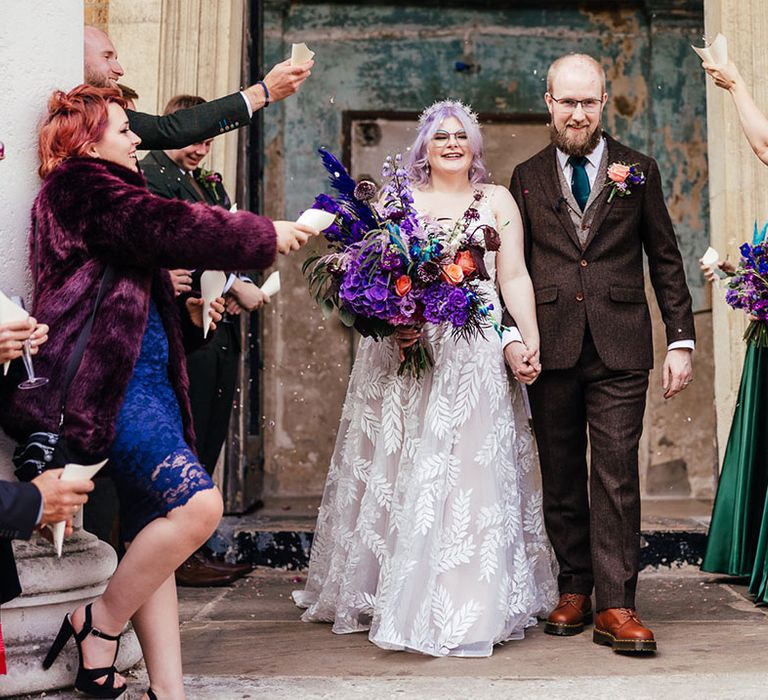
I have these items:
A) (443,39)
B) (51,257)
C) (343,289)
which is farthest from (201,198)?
(443,39)

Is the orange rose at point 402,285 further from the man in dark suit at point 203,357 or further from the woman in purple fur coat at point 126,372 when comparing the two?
the man in dark suit at point 203,357

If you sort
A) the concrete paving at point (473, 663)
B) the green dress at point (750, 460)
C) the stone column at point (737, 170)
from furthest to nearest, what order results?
1. the stone column at point (737, 170)
2. the green dress at point (750, 460)
3. the concrete paving at point (473, 663)

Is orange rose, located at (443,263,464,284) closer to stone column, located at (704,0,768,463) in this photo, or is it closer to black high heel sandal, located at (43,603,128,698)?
black high heel sandal, located at (43,603,128,698)

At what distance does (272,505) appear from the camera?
330 inches

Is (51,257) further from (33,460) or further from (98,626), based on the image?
(98,626)

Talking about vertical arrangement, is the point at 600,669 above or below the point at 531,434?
below

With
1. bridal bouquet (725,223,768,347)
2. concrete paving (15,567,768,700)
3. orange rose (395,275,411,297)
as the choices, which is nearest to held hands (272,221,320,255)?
orange rose (395,275,411,297)

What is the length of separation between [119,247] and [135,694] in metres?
1.39

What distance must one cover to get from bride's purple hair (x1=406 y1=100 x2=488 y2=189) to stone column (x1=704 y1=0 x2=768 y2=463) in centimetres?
191

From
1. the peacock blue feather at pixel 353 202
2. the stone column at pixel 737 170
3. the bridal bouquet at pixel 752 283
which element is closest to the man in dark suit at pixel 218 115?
the peacock blue feather at pixel 353 202

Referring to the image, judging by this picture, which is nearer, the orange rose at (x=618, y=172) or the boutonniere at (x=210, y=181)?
the orange rose at (x=618, y=172)

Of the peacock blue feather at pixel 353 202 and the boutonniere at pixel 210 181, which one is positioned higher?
the boutonniere at pixel 210 181

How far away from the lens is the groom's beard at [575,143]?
4586 millimetres

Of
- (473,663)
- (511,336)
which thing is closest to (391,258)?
(511,336)
